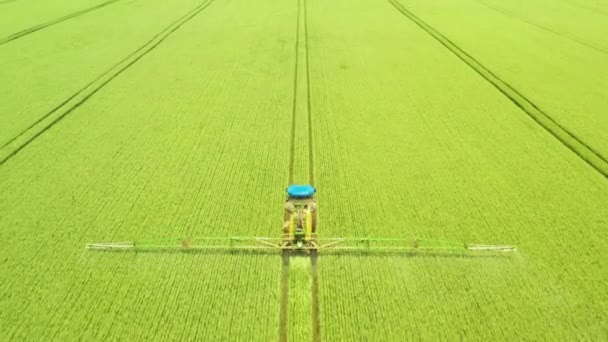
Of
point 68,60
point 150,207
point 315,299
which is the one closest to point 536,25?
point 315,299

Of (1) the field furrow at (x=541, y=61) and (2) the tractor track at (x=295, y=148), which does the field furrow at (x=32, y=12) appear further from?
(1) the field furrow at (x=541, y=61)

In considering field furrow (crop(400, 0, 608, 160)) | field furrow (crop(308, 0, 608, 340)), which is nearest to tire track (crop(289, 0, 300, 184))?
field furrow (crop(308, 0, 608, 340))

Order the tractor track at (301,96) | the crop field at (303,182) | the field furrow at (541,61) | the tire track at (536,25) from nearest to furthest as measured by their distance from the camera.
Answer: the crop field at (303,182) → the tractor track at (301,96) → the field furrow at (541,61) → the tire track at (536,25)

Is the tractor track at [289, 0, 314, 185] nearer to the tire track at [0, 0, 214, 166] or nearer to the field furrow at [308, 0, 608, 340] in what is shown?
the field furrow at [308, 0, 608, 340]

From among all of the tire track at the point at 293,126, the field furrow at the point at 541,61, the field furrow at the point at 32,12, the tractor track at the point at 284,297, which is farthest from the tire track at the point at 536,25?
the field furrow at the point at 32,12

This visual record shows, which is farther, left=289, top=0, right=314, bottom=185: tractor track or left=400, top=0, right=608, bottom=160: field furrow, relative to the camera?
left=400, top=0, right=608, bottom=160: field furrow

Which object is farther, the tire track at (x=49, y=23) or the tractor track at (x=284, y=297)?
Answer: the tire track at (x=49, y=23)

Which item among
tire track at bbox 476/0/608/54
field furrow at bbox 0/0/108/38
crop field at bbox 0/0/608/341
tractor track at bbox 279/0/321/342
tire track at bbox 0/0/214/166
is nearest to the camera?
Result: tractor track at bbox 279/0/321/342

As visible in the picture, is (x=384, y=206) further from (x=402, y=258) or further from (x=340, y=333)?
(x=340, y=333)
